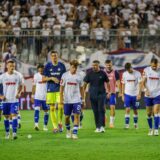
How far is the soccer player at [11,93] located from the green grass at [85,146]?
0.68 metres

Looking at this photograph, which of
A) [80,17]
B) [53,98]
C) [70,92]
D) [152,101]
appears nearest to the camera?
[70,92]

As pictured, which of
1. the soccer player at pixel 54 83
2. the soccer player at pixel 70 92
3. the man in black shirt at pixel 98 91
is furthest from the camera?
the man in black shirt at pixel 98 91

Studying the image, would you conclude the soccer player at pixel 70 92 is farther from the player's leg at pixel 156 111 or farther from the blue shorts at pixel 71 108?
the player's leg at pixel 156 111

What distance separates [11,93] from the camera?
70.6 feet

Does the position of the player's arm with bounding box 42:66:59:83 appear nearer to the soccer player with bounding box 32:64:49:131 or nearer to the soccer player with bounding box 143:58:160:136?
the soccer player with bounding box 32:64:49:131

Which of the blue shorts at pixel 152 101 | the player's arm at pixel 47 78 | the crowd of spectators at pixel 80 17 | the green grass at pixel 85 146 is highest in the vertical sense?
the crowd of spectators at pixel 80 17

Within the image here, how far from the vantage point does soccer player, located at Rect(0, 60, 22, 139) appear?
2142 cm

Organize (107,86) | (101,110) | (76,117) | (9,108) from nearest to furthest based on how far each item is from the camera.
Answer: (76,117) → (9,108) → (101,110) → (107,86)

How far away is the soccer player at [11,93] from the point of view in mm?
21422

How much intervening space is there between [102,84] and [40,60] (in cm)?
1386

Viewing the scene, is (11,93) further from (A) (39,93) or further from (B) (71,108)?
(A) (39,93)

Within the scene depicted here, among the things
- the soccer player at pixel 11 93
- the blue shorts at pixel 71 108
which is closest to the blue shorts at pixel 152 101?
the blue shorts at pixel 71 108

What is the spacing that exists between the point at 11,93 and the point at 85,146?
3348 millimetres

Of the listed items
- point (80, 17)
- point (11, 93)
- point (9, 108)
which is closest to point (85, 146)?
point (9, 108)
